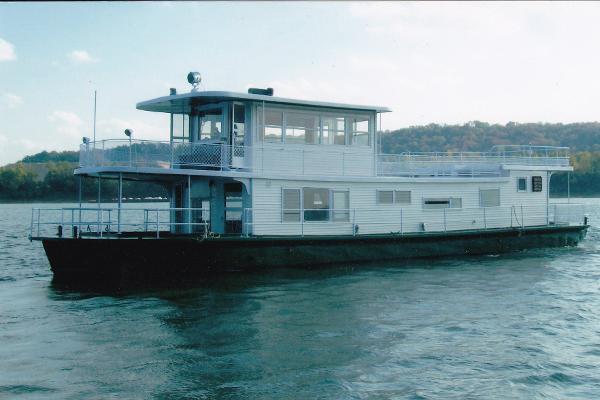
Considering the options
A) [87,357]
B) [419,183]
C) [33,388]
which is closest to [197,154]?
[419,183]

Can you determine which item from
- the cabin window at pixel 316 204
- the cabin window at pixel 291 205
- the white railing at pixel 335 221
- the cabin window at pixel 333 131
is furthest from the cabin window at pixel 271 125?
the white railing at pixel 335 221

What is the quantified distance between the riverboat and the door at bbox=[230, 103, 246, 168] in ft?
0.11

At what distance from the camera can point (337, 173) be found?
72.5 ft

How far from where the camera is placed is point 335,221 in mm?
21703

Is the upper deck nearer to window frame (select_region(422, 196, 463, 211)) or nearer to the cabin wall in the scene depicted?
the cabin wall

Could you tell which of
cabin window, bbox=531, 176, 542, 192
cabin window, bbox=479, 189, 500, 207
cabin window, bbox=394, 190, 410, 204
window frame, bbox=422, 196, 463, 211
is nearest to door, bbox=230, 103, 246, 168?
cabin window, bbox=394, 190, 410, 204

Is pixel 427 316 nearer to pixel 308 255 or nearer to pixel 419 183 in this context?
pixel 308 255

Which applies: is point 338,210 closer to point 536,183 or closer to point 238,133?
point 238,133

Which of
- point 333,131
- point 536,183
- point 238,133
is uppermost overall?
point 333,131

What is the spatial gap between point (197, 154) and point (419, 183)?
8415 millimetres

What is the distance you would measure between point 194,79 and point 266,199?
4.84 m

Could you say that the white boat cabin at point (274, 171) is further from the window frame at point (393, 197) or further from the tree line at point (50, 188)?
the tree line at point (50, 188)

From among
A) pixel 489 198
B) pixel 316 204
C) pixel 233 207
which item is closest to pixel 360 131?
pixel 316 204

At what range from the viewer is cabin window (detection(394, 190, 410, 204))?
22969mm
